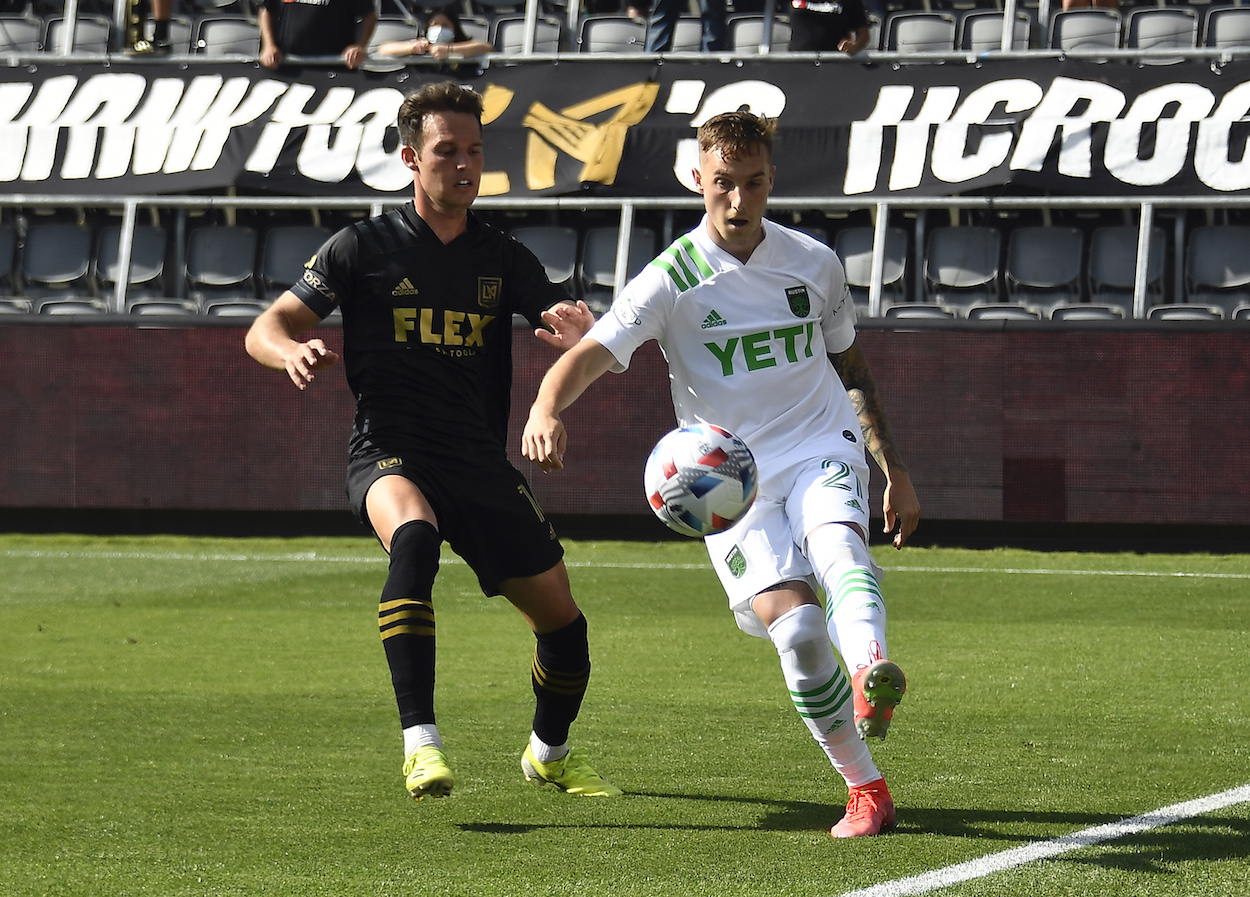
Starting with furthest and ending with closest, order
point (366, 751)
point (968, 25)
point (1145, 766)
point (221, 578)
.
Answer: point (968, 25), point (221, 578), point (366, 751), point (1145, 766)

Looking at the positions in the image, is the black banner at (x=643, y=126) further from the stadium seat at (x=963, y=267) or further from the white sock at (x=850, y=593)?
the white sock at (x=850, y=593)

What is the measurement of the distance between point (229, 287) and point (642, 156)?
450cm

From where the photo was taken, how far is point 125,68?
17641mm

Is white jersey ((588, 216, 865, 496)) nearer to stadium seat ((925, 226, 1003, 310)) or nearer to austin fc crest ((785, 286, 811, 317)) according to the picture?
austin fc crest ((785, 286, 811, 317))

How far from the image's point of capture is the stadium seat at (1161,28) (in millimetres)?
15930

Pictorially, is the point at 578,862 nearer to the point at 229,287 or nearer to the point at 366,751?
the point at 366,751

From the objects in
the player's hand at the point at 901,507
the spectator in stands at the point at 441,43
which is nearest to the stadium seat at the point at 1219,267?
the spectator in stands at the point at 441,43

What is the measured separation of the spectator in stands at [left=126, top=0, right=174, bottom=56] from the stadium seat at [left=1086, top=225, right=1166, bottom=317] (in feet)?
31.9

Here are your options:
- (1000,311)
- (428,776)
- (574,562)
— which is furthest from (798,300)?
(1000,311)

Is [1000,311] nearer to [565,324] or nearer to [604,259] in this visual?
[604,259]

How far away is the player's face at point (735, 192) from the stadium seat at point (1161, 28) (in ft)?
38.4

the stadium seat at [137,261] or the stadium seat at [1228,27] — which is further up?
the stadium seat at [1228,27]

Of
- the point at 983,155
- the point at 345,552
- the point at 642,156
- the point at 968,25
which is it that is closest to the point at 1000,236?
the point at 983,155

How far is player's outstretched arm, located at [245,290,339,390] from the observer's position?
514 centimetres
